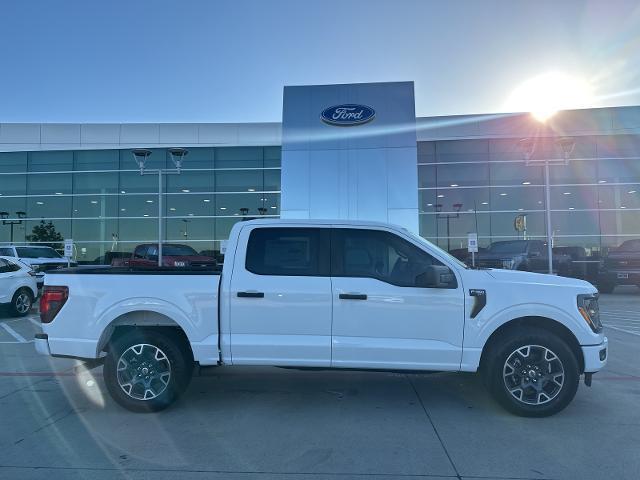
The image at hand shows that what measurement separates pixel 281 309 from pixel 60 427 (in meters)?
2.34

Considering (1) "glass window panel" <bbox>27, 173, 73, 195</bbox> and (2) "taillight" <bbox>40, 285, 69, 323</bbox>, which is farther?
(1) "glass window panel" <bbox>27, 173, 73, 195</bbox>

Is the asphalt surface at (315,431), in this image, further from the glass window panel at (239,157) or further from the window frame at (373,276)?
the glass window panel at (239,157)

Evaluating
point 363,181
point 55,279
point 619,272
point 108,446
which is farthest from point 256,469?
point 619,272

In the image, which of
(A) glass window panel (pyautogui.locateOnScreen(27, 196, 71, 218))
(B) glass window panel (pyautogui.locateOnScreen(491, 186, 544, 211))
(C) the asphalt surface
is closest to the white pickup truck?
(C) the asphalt surface

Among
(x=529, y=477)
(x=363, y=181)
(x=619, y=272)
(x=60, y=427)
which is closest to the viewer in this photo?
(x=529, y=477)

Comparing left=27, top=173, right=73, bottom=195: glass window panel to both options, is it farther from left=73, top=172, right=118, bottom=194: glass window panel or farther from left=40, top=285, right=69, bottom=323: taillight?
left=40, top=285, right=69, bottom=323: taillight

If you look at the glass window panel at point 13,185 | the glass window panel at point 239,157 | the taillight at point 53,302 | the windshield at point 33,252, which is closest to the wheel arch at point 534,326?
the taillight at point 53,302

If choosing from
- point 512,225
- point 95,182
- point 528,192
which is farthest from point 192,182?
point 528,192

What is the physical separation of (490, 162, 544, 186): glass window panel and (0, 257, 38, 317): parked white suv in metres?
19.2

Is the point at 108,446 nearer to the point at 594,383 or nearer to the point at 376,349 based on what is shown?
the point at 376,349

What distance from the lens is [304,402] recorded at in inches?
212

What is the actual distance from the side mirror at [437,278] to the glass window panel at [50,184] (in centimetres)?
2558

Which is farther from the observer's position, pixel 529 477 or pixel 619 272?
pixel 619 272

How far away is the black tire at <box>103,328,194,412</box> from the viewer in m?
5.02
